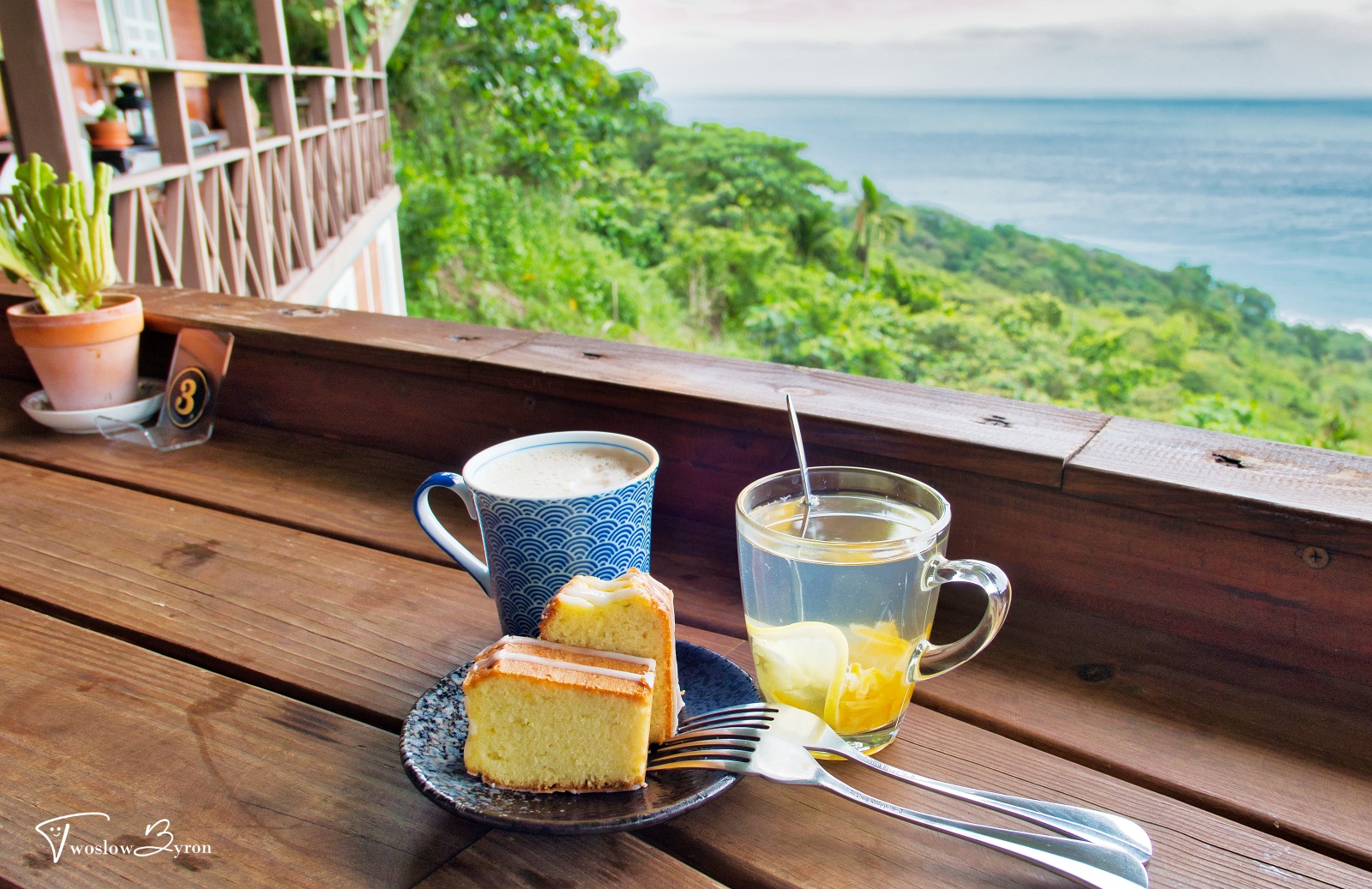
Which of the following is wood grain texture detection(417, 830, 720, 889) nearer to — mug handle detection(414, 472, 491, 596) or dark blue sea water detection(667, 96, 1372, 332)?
mug handle detection(414, 472, 491, 596)

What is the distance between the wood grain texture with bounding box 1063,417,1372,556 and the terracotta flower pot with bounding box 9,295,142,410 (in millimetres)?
1184

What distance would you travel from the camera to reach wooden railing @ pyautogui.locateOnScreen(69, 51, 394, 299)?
2.66 m

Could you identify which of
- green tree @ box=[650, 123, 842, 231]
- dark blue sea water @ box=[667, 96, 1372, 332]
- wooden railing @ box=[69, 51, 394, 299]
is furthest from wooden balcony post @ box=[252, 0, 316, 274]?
dark blue sea water @ box=[667, 96, 1372, 332]

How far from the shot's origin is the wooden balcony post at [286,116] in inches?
158

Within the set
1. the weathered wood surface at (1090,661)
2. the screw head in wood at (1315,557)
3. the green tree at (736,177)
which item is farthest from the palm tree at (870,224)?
the screw head in wood at (1315,557)

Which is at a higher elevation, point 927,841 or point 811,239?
point 927,841

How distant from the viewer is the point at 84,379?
1192mm

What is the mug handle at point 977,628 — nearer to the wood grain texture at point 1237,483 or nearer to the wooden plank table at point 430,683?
the wooden plank table at point 430,683

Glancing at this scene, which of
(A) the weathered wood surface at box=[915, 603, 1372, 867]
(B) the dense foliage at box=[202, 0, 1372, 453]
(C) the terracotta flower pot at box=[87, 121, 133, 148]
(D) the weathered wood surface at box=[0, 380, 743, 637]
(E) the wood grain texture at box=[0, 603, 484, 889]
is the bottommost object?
(B) the dense foliage at box=[202, 0, 1372, 453]

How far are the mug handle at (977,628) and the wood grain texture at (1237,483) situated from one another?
194 millimetres

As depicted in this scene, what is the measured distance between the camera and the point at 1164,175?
1834cm

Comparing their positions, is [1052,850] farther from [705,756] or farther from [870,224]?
[870,224]

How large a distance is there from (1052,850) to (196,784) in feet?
1.70

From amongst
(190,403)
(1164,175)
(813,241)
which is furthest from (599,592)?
(1164,175)
